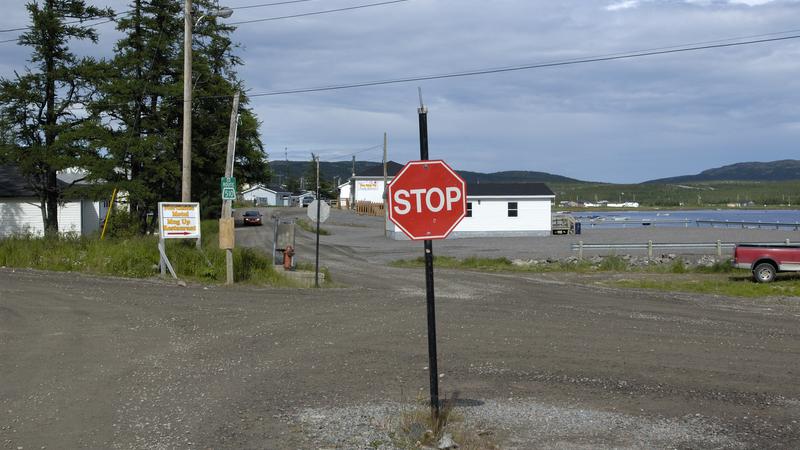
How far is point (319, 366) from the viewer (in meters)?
10.3

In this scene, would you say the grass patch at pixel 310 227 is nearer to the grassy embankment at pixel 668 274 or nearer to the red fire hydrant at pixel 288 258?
the grassy embankment at pixel 668 274

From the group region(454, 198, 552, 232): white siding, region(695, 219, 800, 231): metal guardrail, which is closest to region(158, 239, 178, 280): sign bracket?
region(454, 198, 552, 232): white siding

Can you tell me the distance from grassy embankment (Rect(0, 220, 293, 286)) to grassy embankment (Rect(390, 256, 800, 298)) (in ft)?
39.0

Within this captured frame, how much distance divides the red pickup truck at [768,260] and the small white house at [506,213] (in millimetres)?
33607

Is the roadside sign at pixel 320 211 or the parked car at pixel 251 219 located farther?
the parked car at pixel 251 219

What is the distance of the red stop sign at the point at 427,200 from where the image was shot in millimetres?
6730

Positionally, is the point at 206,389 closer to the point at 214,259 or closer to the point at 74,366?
the point at 74,366

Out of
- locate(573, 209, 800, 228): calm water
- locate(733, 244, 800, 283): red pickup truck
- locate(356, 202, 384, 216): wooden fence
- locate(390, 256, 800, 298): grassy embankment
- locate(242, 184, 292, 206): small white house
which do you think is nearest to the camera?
locate(390, 256, 800, 298): grassy embankment

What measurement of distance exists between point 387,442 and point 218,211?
64589 mm

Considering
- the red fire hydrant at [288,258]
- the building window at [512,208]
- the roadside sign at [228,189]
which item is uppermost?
the roadside sign at [228,189]

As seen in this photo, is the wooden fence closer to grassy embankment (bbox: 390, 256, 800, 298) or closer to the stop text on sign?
grassy embankment (bbox: 390, 256, 800, 298)

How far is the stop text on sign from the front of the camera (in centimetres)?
673

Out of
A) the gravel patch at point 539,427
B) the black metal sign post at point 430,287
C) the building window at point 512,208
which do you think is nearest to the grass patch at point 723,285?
the gravel patch at point 539,427

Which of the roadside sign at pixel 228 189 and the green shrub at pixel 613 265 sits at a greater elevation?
the roadside sign at pixel 228 189
